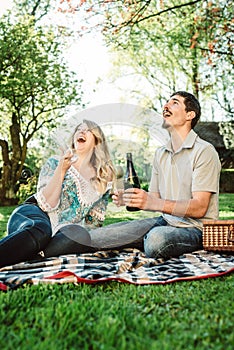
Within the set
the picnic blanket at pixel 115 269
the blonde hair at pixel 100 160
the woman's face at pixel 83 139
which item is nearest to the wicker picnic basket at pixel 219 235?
the picnic blanket at pixel 115 269

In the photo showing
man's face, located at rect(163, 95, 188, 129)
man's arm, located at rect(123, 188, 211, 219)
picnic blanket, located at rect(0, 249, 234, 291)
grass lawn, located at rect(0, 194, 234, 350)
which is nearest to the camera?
grass lawn, located at rect(0, 194, 234, 350)

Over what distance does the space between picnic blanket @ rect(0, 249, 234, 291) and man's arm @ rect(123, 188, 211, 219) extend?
0.92 ft

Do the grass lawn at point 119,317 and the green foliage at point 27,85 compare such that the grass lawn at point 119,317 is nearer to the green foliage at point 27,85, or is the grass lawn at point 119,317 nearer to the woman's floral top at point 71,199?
Result: the woman's floral top at point 71,199

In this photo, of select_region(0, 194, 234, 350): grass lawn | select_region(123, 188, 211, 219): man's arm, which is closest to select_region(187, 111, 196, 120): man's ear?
select_region(123, 188, 211, 219): man's arm

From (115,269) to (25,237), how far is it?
53 centimetres

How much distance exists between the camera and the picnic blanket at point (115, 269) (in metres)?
2.36

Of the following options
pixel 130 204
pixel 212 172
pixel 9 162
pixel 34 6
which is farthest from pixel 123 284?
pixel 34 6

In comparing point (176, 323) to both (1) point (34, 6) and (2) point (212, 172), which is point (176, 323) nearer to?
(2) point (212, 172)

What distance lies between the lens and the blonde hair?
3.05 metres

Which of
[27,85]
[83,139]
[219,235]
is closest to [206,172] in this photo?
[219,235]

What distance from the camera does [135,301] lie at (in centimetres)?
200

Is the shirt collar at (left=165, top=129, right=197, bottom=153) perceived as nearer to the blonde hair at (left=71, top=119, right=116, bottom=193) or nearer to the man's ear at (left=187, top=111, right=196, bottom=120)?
the man's ear at (left=187, top=111, right=196, bottom=120)

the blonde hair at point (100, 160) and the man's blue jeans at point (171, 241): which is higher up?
the blonde hair at point (100, 160)

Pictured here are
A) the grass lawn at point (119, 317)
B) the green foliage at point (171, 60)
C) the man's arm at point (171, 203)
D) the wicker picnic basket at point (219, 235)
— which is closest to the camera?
the grass lawn at point (119, 317)
